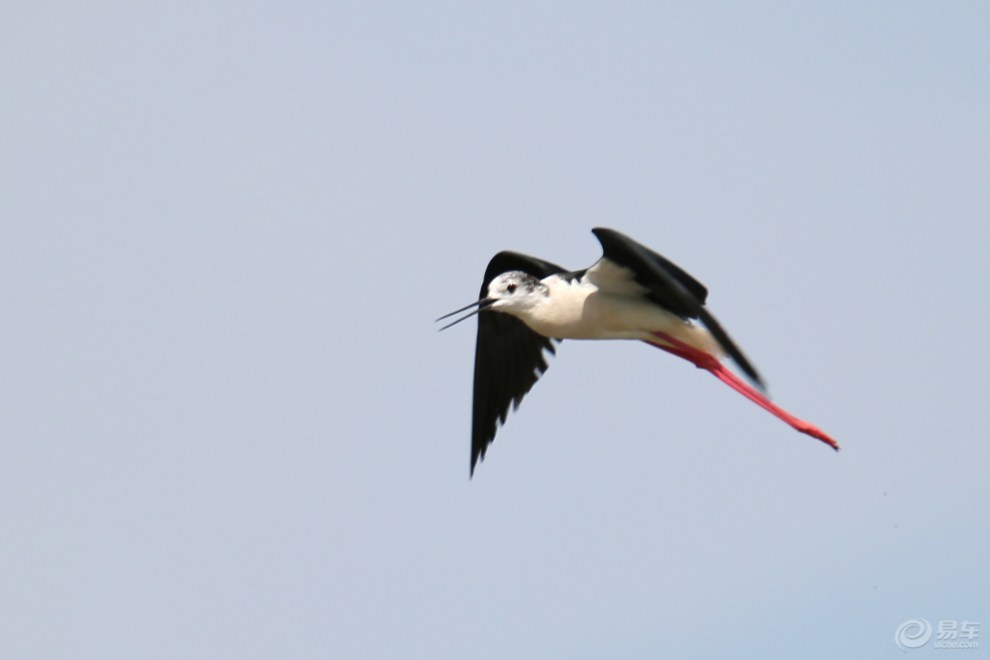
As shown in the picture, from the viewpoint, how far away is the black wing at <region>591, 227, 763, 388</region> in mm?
9414

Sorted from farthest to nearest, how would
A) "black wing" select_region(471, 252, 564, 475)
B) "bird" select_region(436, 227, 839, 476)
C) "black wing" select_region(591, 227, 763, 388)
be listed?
"black wing" select_region(471, 252, 564, 475)
"bird" select_region(436, 227, 839, 476)
"black wing" select_region(591, 227, 763, 388)

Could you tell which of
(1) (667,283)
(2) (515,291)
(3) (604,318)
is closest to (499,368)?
(2) (515,291)

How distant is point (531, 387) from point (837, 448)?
250 cm

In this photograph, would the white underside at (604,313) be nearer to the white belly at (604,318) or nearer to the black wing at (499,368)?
the white belly at (604,318)

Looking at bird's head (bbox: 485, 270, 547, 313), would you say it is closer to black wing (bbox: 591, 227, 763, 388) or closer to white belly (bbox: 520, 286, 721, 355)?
white belly (bbox: 520, 286, 721, 355)

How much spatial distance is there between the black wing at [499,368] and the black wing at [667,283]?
5.17 ft

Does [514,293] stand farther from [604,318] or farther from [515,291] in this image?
[604,318]

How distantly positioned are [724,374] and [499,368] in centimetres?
189

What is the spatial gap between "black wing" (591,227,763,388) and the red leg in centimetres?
29

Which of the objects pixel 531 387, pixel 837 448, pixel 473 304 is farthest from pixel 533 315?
pixel 837 448

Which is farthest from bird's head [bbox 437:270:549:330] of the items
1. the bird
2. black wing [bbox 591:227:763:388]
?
black wing [bbox 591:227:763:388]

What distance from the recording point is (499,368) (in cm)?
1295

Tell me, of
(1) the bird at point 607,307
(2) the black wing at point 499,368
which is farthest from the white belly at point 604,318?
(2) the black wing at point 499,368

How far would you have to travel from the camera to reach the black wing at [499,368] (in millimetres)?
12836
